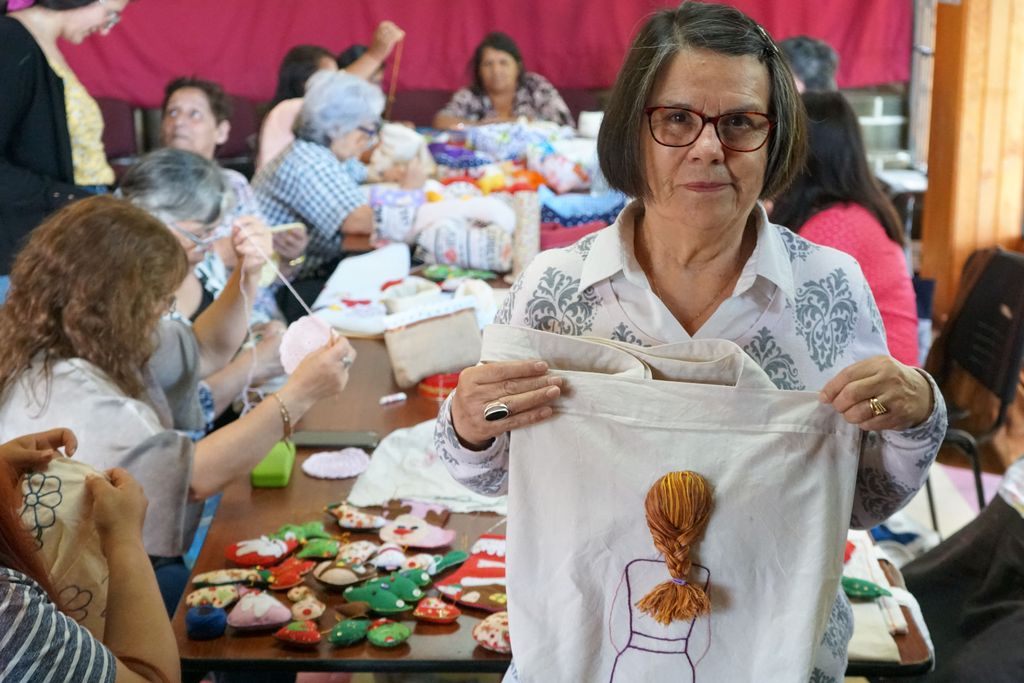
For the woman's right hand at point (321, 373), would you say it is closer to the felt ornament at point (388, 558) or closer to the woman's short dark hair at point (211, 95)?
the felt ornament at point (388, 558)

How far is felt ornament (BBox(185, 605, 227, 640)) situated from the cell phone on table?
71cm

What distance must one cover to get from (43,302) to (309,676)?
886 mm

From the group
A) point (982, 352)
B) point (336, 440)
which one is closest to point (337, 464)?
point (336, 440)

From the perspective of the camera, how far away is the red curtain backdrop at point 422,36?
7.97 meters

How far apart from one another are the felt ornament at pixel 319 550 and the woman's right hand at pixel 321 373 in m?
0.44

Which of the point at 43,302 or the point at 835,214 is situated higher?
the point at 43,302

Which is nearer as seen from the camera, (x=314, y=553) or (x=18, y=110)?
(x=314, y=553)

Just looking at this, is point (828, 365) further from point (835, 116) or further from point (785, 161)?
point (835, 116)

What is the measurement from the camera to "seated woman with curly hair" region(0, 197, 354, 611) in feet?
6.84

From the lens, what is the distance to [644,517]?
54.2 inches

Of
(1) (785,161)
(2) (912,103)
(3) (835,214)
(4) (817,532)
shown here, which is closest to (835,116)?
(3) (835,214)

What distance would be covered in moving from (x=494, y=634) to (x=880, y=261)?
5.90ft

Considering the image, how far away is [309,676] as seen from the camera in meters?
2.34

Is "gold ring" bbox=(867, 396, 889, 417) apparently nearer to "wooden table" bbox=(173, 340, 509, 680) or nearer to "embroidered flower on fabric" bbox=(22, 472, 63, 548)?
"wooden table" bbox=(173, 340, 509, 680)
